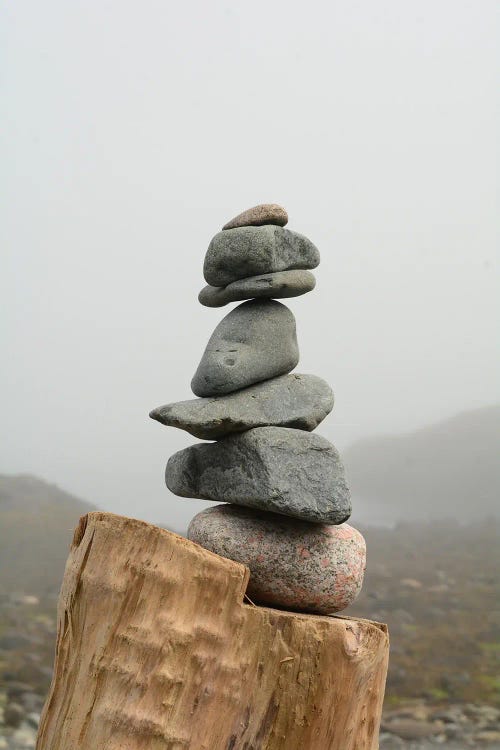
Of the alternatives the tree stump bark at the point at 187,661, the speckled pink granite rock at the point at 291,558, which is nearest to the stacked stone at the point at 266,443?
the speckled pink granite rock at the point at 291,558

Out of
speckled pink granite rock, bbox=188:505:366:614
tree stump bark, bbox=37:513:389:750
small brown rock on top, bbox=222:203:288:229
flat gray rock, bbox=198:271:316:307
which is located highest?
small brown rock on top, bbox=222:203:288:229

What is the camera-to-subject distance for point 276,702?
378 cm

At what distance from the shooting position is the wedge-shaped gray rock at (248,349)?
4656 millimetres

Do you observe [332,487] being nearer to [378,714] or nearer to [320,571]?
[320,571]

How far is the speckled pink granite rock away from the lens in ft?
14.2

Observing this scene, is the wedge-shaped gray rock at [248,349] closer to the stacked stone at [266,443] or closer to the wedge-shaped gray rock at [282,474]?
the stacked stone at [266,443]

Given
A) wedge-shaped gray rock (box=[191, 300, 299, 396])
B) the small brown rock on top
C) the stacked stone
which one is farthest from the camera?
the small brown rock on top

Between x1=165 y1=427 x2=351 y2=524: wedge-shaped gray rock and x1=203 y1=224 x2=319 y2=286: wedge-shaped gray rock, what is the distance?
45.2 inches

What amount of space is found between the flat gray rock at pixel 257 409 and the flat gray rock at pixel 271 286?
59 cm

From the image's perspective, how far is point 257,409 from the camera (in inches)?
182

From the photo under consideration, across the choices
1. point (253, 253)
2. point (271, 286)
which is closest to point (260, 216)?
point (253, 253)

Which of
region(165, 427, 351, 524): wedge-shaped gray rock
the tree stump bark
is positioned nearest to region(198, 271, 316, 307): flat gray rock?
region(165, 427, 351, 524): wedge-shaped gray rock

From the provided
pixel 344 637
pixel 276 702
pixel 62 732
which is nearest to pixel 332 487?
pixel 344 637

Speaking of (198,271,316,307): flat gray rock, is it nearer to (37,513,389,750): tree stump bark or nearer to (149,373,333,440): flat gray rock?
(149,373,333,440): flat gray rock
